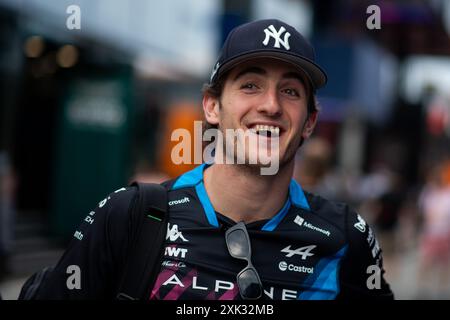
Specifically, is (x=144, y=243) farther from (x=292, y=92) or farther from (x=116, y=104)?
(x=116, y=104)

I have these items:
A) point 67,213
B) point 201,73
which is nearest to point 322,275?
point 67,213

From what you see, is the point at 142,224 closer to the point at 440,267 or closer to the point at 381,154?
the point at 440,267

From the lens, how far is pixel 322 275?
2969 mm

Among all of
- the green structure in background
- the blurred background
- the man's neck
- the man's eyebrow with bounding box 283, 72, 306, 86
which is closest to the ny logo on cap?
the man's eyebrow with bounding box 283, 72, 306, 86

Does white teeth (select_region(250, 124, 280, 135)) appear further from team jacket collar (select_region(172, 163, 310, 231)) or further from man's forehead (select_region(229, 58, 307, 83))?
team jacket collar (select_region(172, 163, 310, 231))

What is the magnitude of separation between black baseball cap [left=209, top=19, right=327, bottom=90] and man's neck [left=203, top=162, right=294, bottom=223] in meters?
0.35

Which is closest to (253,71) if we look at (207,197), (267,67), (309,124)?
(267,67)

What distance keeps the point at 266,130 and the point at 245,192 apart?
0.26 m

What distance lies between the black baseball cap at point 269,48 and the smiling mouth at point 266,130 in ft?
0.77

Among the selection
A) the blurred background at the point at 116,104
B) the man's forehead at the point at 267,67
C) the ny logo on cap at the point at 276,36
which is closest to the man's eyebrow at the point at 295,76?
the man's forehead at the point at 267,67

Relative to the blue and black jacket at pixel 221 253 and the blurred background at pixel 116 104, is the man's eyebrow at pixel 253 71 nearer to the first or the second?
the blue and black jacket at pixel 221 253

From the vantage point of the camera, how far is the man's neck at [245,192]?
292cm

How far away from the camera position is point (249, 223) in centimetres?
293

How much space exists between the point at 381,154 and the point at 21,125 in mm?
19162
